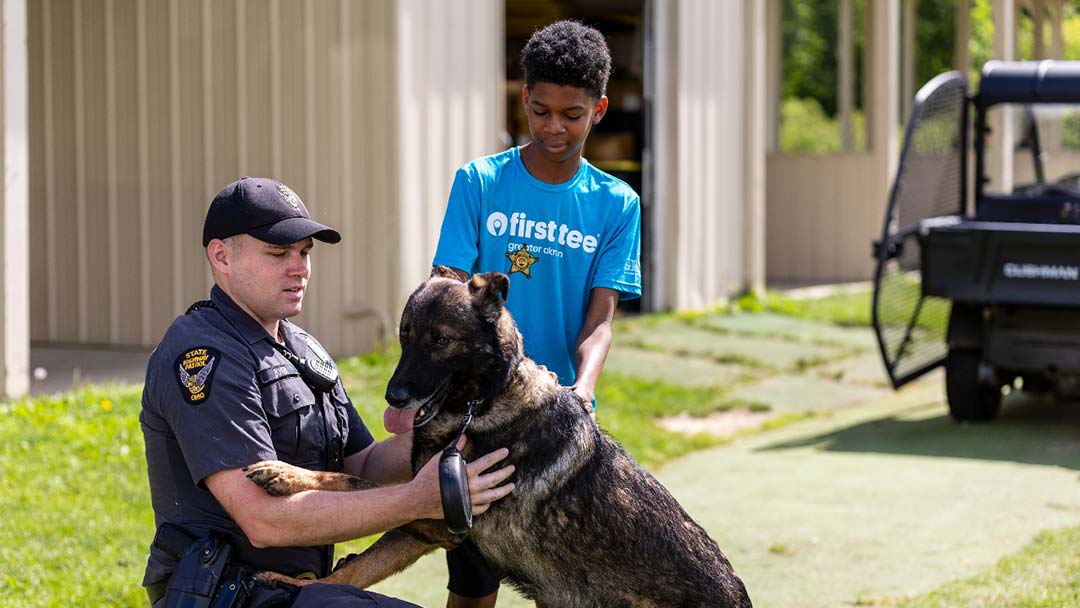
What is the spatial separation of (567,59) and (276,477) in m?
1.43

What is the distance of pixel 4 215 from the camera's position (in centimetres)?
778

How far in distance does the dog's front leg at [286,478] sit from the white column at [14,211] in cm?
493

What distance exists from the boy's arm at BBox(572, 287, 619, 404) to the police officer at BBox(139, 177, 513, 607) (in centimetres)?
47

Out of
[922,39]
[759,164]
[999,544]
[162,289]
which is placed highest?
[922,39]

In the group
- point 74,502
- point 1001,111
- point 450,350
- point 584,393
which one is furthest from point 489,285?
point 1001,111

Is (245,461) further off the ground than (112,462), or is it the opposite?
(245,461)

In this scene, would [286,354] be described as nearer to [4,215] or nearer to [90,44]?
[4,215]

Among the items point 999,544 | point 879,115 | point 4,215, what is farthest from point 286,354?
point 879,115

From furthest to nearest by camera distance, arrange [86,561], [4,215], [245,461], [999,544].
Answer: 1. [4,215]
2. [999,544]
3. [86,561]
4. [245,461]

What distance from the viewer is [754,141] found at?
14836 mm

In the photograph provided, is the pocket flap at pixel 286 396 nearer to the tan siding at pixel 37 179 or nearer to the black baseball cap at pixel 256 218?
the black baseball cap at pixel 256 218

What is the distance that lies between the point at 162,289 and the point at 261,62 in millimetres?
1897

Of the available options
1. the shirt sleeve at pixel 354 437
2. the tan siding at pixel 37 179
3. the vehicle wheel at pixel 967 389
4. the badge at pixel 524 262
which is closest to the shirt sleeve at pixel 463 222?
the badge at pixel 524 262

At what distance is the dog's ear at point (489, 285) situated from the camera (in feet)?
11.3
